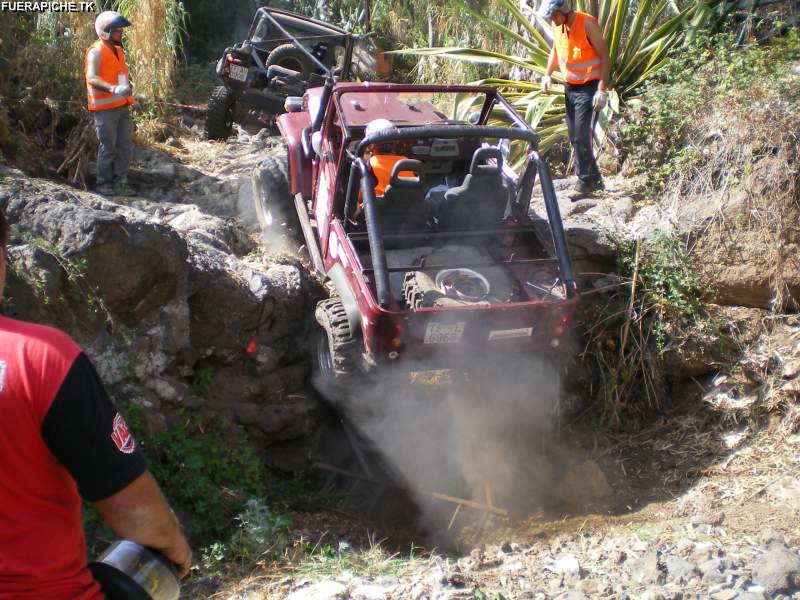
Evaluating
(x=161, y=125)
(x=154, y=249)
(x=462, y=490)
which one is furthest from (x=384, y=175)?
(x=161, y=125)

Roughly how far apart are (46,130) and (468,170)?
4.93 metres

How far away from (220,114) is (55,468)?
8.75 meters

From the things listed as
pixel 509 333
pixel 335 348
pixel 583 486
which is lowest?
pixel 583 486

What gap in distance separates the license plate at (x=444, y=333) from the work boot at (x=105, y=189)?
4360 mm

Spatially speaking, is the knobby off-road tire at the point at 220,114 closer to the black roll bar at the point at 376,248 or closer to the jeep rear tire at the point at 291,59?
the jeep rear tire at the point at 291,59

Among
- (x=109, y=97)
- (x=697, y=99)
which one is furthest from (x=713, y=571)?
(x=109, y=97)

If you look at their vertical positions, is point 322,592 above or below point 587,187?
below

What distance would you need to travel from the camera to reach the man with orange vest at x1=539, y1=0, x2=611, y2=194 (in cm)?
686

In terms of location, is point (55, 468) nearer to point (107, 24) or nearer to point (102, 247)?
point (102, 247)

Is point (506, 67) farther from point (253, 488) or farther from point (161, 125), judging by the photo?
point (253, 488)

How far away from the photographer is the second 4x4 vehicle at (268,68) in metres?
9.70

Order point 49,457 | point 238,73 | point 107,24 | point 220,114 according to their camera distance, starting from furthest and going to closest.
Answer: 1. point 220,114
2. point 238,73
3. point 107,24
4. point 49,457

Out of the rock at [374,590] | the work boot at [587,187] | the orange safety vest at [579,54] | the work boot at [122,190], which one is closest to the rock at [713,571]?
the rock at [374,590]

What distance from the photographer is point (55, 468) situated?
191 centimetres
